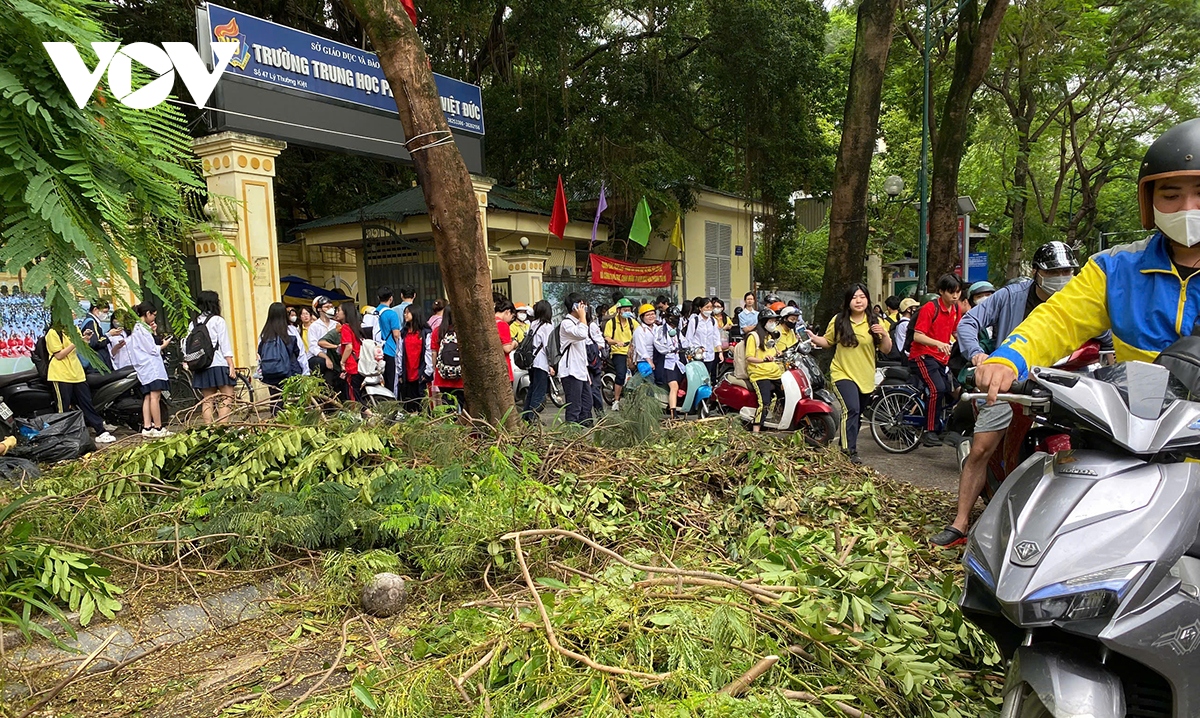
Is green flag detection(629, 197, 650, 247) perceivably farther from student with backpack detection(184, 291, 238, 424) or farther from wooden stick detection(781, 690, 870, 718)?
wooden stick detection(781, 690, 870, 718)

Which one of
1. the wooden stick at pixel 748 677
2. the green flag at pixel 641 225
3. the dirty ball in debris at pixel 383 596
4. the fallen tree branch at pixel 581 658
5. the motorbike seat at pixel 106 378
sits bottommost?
the dirty ball in debris at pixel 383 596

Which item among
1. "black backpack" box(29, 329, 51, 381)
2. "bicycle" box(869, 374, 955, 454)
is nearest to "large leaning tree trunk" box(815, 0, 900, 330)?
"bicycle" box(869, 374, 955, 454)

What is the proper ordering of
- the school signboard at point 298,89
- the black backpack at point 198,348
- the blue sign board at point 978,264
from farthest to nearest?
the blue sign board at point 978,264 → the school signboard at point 298,89 → the black backpack at point 198,348

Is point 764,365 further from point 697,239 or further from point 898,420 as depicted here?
point 697,239

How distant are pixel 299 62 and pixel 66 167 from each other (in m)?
10.2

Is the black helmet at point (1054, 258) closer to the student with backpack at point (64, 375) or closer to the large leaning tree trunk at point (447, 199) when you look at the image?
the large leaning tree trunk at point (447, 199)

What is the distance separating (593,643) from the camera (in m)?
2.23

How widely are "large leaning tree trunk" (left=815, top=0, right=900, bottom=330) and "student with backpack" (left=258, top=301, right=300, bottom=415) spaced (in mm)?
5745

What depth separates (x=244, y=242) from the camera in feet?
32.4

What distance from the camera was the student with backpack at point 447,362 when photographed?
7.35m

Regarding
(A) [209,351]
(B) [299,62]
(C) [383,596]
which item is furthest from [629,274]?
(C) [383,596]

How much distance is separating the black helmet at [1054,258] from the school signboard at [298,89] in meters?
7.71

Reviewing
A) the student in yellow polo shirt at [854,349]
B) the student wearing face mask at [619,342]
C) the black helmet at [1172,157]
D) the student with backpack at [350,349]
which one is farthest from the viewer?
the student wearing face mask at [619,342]

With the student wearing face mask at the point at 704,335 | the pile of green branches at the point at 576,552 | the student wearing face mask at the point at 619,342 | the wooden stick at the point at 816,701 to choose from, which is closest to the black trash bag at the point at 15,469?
the pile of green branches at the point at 576,552
